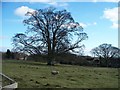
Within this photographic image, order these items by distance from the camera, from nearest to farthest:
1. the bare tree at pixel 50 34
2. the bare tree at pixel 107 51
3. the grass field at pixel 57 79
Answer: the grass field at pixel 57 79 → the bare tree at pixel 50 34 → the bare tree at pixel 107 51

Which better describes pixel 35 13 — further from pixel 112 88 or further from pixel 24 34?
pixel 112 88

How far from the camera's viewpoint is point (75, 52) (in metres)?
43.3

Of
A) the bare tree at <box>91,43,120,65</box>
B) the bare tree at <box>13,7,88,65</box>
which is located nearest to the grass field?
the bare tree at <box>13,7,88,65</box>

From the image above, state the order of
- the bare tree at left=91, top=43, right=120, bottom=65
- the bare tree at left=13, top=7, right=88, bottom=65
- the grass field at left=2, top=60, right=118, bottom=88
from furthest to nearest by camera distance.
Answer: the bare tree at left=91, top=43, right=120, bottom=65 < the bare tree at left=13, top=7, right=88, bottom=65 < the grass field at left=2, top=60, right=118, bottom=88

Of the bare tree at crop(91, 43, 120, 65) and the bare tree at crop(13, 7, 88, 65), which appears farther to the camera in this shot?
the bare tree at crop(91, 43, 120, 65)

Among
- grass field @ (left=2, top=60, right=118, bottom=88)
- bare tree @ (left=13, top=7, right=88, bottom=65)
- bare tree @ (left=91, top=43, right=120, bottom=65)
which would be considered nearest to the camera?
grass field @ (left=2, top=60, right=118, bottom=88)

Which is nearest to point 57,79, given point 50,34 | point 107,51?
point 50,34

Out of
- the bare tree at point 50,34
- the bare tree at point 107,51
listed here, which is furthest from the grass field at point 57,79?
the bare tree at point 107,51

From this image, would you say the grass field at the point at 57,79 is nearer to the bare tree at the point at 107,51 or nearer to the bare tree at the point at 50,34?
the bare tree at the point at 50,34

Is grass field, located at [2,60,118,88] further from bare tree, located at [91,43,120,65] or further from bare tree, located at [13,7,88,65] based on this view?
bare tree, located at [91,43,120,65]

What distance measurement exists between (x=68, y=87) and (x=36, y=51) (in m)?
26.2

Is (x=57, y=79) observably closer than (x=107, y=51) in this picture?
Yes

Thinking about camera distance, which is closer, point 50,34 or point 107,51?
point 50,34

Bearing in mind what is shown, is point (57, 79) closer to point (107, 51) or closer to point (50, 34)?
point (50, 34)
